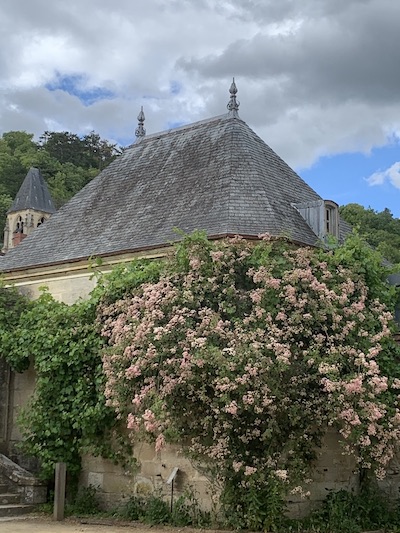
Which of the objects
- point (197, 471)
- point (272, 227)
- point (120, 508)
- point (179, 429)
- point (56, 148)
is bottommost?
point (120, 508)

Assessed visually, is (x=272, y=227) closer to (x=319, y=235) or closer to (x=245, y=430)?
(x=319, y=235)

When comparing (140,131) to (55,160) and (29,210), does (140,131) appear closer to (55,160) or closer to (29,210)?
(29,210)

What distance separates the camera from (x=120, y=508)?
1022 centimetres

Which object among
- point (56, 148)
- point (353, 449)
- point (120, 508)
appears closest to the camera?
point (353, 449)

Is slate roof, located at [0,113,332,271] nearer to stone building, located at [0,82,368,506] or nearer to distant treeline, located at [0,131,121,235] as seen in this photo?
stone building, located at [0,82,368,506]

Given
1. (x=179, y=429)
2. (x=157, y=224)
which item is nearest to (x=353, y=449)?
(x=179, y=429)

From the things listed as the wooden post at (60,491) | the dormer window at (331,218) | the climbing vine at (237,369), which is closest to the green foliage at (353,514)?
the climbing vine at (237,369)

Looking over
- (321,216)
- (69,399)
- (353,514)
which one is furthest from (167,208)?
(353,514)

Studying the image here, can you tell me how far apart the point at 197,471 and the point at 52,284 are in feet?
28.2

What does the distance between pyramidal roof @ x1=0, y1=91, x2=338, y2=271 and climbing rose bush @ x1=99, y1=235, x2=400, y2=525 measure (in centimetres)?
378

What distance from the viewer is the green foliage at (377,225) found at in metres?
37.4

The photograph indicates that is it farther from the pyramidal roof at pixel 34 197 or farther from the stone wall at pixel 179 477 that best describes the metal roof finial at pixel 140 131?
the pyramidal roof at pixel 34 197

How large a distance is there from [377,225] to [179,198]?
30754mm

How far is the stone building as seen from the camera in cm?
1453
